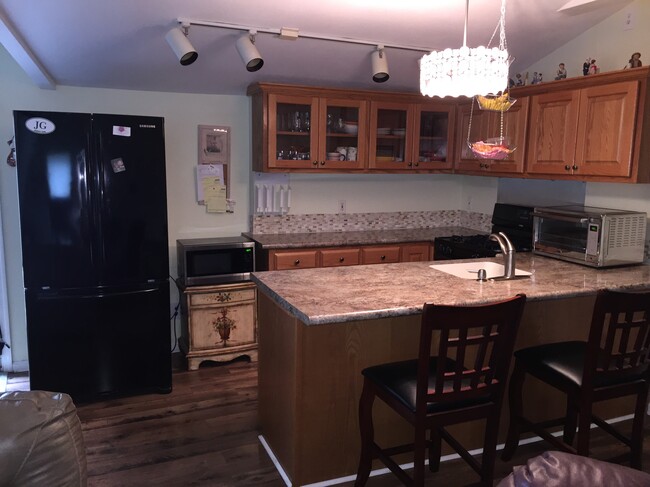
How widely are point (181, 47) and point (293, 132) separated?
137 centimetres

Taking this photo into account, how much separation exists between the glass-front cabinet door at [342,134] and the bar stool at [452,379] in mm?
2388

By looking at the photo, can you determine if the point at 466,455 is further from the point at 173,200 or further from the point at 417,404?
the point at 173,200

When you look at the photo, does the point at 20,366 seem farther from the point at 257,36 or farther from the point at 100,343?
the point at 257,36

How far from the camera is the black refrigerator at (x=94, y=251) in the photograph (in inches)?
125

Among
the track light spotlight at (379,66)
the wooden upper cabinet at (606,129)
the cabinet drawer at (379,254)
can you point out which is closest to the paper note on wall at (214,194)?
the cabinet drawer at (379,254)

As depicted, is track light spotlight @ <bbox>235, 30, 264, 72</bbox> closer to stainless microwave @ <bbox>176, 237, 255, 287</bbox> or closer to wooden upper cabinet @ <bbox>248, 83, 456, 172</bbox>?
wooden upper cabinet @ <bbox>248, 83, 456, 172</bbox>

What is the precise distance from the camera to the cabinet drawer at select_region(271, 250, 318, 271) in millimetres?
4094

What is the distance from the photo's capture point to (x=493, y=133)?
4.25 m

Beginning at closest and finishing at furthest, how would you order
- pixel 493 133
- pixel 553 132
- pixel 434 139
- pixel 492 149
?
pixel 492 149
pixel 553 132
pixel 493 133
pixel 434 139

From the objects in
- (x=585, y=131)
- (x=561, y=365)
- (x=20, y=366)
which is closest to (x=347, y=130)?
(x=585, y=131)

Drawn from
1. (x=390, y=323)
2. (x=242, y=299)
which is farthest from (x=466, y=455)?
(x=242, y=299)

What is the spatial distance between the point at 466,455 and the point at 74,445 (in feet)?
5.16

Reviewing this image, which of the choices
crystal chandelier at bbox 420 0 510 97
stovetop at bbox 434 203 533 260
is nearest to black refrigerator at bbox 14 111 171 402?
crystal chandelier at bbox 420 0 510 97

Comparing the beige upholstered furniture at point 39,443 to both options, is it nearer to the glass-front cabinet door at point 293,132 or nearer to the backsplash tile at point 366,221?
the glass-front cabinet door at point 293,132
